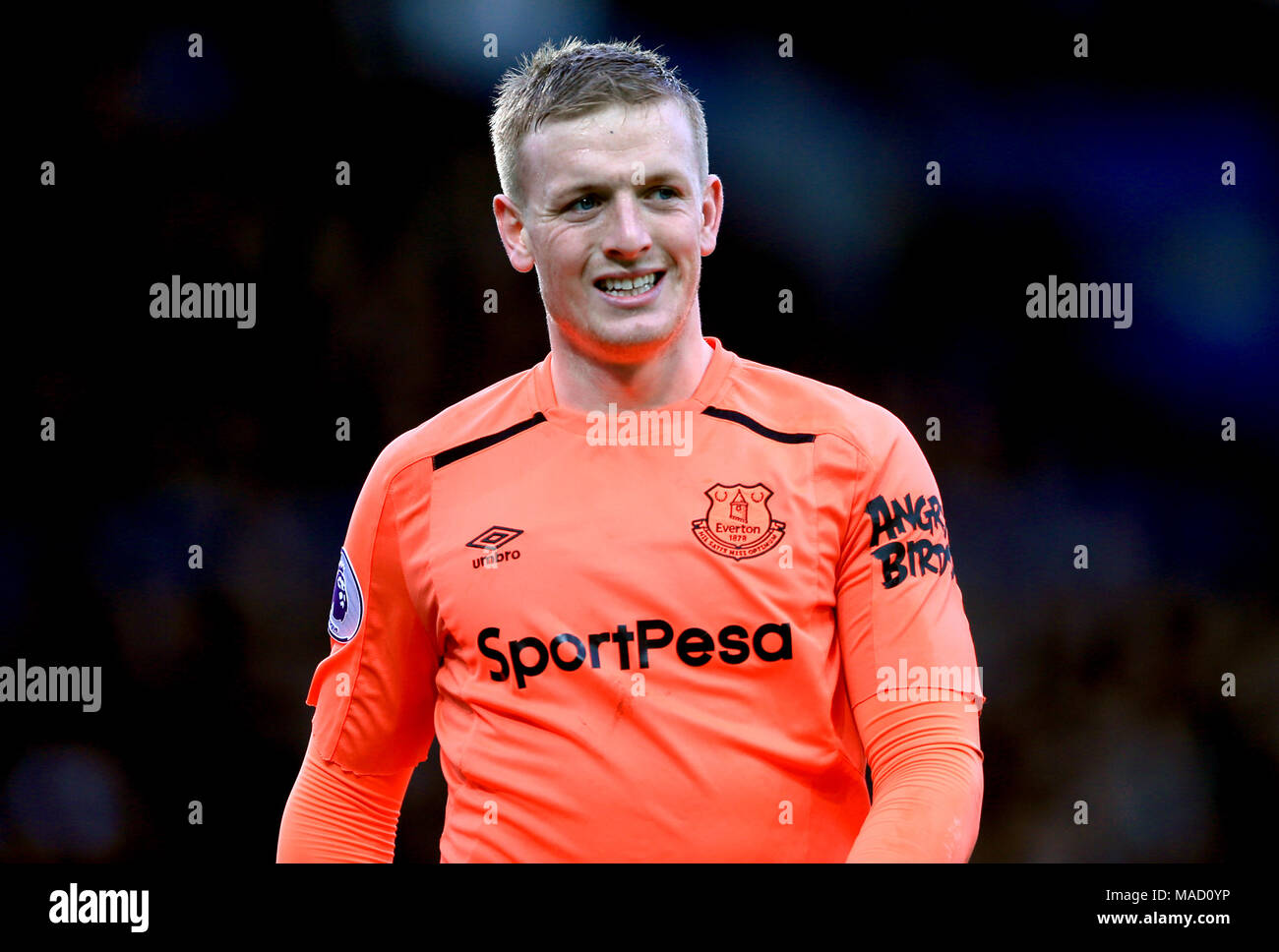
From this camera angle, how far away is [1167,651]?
3891 mm

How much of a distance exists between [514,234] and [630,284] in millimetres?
280

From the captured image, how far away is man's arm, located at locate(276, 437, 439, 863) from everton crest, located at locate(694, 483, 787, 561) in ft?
1.64

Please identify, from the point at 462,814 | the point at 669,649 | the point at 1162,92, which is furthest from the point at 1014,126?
the point at 462,814

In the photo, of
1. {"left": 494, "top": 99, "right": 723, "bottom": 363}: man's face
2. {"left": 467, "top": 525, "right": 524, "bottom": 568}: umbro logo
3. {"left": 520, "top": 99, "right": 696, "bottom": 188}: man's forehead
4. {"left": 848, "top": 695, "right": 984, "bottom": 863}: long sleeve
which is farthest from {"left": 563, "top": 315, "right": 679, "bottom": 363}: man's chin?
{"left": 848, "top": 695, "right": 984, "bottom": 863}: long sleeve

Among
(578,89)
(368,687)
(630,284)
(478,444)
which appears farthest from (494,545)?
(578,89)

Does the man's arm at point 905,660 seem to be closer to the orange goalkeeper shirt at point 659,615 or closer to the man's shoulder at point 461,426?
the orange goalkeeper shirt at point 659,615

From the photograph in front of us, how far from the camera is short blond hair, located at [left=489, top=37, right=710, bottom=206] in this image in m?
2.41

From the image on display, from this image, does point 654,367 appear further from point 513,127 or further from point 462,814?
point 462,814

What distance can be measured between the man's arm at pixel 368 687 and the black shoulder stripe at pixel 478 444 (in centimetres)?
3

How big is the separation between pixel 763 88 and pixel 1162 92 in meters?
1.00

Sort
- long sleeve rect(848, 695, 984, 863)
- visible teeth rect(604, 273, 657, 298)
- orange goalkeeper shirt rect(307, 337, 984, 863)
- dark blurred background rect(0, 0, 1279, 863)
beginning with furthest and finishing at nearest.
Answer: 1. dark blurred background rect(0, 0, 1279, 863)
2. visible teeth rect(604, 273, 657, 298)
3. orange goalkeeper shirt rect(307, 337, 984, 863)
4. long sleeve rect(848, 695, 984, 863)

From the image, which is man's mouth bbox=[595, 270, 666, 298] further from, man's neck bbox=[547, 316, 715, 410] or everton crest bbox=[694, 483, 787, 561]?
everton crest bbox=[694, 483, 787, 561]

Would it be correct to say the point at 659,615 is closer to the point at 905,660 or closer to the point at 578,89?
the point at 905,660

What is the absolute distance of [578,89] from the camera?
7.95 feet
